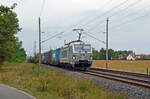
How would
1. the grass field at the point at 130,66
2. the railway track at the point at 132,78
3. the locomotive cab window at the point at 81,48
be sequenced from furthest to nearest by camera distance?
the grass field at the point at 130,66, the locomotive cab window at the point at 81,48, the railway track at the point at 132,78

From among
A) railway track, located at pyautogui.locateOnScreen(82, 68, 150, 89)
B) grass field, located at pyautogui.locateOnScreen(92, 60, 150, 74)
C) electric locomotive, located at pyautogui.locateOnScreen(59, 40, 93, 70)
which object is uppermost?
electric locomotive, located at pyautogui.locateOnScreen(59, 40, 93, 70)

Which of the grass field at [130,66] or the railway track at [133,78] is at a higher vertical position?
the grass field at [130,66]

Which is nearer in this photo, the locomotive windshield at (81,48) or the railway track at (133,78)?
the railway track at (133,78)

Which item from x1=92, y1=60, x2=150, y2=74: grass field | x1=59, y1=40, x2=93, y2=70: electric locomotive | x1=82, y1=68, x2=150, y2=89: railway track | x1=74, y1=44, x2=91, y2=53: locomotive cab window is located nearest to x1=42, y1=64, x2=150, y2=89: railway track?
x1=82, y1=68, x2=150, y2=89: railway track

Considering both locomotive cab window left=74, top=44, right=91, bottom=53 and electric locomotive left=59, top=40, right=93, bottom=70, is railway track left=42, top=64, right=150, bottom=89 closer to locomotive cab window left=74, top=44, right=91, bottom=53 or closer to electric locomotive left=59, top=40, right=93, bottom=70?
electric locomotive left=59, top=40, right=93, bottom=70

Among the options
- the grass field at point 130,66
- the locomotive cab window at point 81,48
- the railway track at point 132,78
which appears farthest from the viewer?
the grass field at point 130,66

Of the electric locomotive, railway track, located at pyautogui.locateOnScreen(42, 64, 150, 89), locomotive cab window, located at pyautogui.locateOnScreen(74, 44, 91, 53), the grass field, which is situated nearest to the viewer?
railway track, located at pyautogui.locateOnScreen(42, 64, 150, 89)

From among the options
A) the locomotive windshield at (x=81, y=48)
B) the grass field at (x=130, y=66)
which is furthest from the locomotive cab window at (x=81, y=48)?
the grass field at (x=130, y=66)

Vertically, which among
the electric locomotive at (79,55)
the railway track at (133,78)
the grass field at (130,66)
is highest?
the electric locomotive at (79,55)

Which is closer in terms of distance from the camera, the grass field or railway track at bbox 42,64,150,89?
railway track at bbox 42,64,150,89

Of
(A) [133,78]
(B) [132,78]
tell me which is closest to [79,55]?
(A) [133,78]

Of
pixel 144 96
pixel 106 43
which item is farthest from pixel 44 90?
pixel 106 43

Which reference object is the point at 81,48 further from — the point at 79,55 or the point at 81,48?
the point at 79,55

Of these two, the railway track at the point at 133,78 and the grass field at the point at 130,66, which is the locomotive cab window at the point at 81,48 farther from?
the grass field at the point at 130,66
